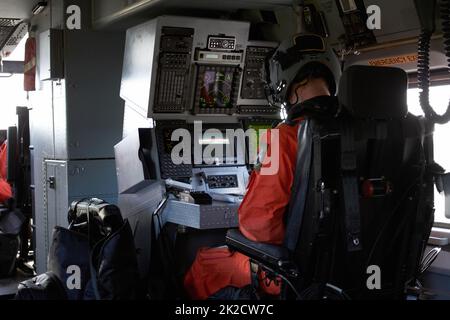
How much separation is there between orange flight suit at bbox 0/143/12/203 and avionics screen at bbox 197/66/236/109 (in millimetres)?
3259

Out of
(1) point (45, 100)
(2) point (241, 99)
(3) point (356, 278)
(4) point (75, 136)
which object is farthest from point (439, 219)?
(1) point (45, 100)

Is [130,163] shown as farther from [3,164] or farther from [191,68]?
[3,164]

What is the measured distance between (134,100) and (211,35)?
84cm

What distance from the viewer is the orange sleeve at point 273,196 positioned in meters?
2.84

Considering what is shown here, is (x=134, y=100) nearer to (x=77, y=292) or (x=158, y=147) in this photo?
(x=158, y=147)

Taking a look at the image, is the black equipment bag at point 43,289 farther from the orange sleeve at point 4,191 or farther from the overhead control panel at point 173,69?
the orange sleeve at point 4,191

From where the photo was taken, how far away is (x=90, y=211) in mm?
4406

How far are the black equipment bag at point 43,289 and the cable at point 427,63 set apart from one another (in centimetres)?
260

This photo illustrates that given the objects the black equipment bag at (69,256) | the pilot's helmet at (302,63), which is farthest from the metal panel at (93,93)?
the pilot's helmet at (302,63)

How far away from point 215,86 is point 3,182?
3.56 meters

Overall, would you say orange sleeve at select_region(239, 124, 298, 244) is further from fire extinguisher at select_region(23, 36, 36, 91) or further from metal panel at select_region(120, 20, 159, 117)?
fire extinguisher at select_region(23, 36, 36, 91)

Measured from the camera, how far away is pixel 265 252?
2828 mm

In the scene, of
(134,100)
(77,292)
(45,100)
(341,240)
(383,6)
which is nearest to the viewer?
(341,240)
